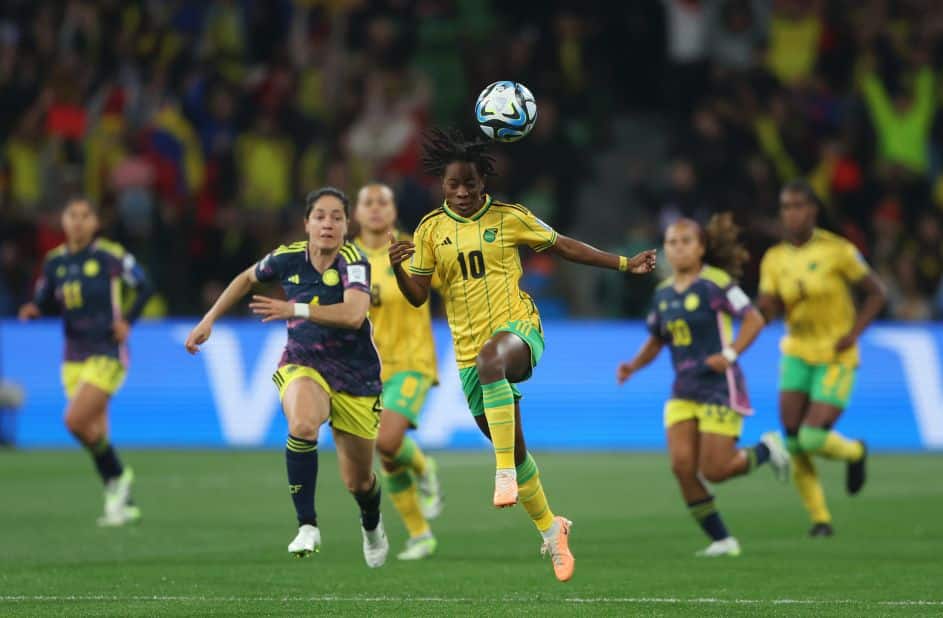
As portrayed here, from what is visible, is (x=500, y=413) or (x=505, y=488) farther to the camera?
(x=500, y=413)

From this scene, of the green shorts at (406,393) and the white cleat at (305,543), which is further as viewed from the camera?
the green shorts at (406,393)

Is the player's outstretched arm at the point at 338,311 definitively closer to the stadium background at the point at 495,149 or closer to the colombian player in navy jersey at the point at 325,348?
the colombian player in navy jersey at the point at 325,348

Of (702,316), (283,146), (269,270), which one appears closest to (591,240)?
(283,146)

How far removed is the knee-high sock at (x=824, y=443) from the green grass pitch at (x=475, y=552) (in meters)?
0.61

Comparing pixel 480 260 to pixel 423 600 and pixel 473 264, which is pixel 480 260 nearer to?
pixel 473 264

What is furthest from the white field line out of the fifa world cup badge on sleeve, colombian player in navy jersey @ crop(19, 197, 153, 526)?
colombian player in navy jersey @ crop(19, 197, 153, 526)

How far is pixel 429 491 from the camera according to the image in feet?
44.2

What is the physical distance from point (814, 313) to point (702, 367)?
2136 millimetres

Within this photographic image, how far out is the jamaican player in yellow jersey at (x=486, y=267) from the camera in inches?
363

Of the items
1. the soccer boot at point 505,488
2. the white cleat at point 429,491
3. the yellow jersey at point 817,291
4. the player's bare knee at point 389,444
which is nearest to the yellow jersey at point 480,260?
the soccer boot at point 505,488

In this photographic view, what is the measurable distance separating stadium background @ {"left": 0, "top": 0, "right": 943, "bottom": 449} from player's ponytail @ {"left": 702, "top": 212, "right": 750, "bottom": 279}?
308 inches

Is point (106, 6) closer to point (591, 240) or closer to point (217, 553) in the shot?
point (591, 240)

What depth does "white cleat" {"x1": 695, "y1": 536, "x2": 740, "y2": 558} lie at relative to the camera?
38.0 ft

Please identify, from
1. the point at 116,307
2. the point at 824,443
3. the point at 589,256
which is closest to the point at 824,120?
the point at 824,443
